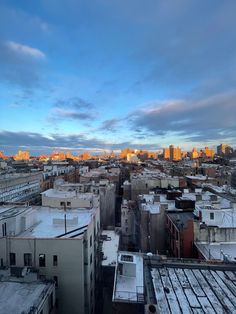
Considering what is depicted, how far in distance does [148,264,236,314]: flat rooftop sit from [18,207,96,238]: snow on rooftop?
11.6 metres

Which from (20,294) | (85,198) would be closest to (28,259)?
(20,294)

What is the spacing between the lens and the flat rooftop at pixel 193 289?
1580 centimetres

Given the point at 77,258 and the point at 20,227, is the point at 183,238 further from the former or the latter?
the point at 20,227

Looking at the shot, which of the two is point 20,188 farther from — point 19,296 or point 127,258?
point 19,296

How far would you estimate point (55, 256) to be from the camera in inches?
1004

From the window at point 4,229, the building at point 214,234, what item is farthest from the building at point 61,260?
the building at point 214,234

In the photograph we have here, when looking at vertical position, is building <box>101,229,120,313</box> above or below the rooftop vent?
below

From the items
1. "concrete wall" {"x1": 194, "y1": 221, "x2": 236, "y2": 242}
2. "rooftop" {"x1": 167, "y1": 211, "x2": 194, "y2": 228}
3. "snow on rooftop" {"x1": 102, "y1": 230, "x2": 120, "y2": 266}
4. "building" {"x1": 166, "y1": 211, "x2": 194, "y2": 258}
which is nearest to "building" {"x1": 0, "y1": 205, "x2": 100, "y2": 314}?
"snow on rooftop" {"x1": 102, "y1": 230, "x2": 120, "y2": 266}

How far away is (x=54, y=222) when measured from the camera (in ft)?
103

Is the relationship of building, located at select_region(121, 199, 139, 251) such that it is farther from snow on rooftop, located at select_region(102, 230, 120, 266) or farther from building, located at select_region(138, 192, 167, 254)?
building, located at select_region(138, 192, 167, 254)

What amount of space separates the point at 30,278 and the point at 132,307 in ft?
28.1

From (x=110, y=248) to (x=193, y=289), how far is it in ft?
76.6

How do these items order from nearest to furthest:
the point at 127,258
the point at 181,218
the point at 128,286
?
the point at 128,286 → the point at 127,258 → the point at 181,218

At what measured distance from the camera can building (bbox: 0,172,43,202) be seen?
6769 centimetres
